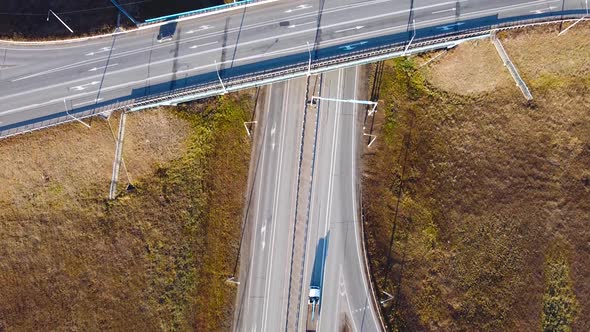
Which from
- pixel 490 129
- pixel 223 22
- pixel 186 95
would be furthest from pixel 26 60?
pixel 490 129

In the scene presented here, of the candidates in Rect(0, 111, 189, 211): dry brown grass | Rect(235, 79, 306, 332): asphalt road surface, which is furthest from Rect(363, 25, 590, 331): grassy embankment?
Rect(0, 111, 189, 211): dry brown grass

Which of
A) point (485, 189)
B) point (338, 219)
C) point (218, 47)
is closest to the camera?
point (218, 47)

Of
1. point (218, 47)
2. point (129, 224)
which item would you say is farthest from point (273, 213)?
point (218, 47)

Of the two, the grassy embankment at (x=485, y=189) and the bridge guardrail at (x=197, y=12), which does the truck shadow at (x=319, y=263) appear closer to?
the grassy embankment at (x=485, y=189)

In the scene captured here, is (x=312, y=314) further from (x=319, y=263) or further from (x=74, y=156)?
(x=74, y=156)

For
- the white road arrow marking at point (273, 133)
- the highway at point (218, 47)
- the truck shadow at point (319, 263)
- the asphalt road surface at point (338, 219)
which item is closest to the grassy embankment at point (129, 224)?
the white road arrow marking at point (273, 133)

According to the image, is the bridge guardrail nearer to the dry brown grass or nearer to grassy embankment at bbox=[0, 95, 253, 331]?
grassy embankment at bbox=[0, 95, 253, 331]
